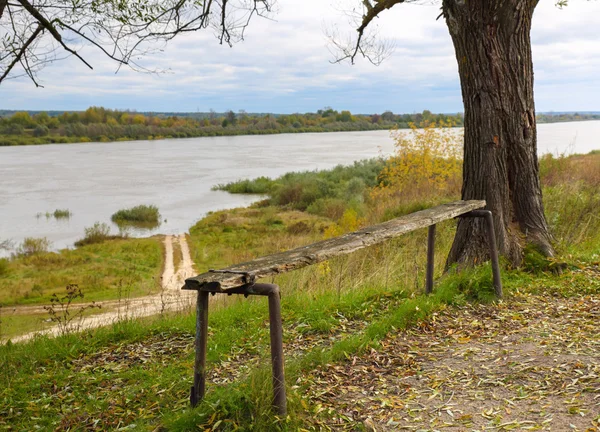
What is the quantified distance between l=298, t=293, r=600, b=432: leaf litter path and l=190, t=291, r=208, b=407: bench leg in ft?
2.28

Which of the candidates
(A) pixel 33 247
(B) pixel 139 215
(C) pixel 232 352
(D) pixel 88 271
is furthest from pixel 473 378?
(B) pixel 139 215

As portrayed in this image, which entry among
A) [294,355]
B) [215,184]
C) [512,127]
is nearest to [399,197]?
[512,127]

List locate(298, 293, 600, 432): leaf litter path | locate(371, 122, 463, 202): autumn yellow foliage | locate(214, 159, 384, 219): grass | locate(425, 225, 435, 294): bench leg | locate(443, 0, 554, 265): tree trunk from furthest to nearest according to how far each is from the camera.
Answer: locate(214, 159, 384, 219): grass < locate(371, 122, 463, 202): autumn yellow foliage < locate(443, 0, 554, 265): tree trunk < locate(425, 225, 435, 294): bench leg < locate(298, 293, 600, 432): leaf litter path

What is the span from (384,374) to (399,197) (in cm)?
1243

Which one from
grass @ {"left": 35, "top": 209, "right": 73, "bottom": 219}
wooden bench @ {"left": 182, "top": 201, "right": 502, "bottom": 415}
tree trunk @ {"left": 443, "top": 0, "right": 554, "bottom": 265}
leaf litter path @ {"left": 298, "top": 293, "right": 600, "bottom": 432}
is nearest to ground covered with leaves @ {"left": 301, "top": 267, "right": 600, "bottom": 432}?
leaf litter path @ {"left": 298, "top": 293, "right": 600, "bottom": 432}

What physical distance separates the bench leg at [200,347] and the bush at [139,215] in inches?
1338

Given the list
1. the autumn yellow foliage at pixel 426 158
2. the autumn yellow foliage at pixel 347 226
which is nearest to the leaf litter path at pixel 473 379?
the autumn yellow foliage at pixel 347 226

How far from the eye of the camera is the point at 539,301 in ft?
18.7

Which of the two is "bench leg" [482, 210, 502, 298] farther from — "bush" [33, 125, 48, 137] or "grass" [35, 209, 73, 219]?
"bush" [33, 125, 48, 137]

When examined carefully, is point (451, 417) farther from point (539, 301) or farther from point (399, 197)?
point (399, 197)

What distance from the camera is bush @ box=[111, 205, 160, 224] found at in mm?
36844

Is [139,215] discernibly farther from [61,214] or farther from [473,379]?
[473,379]

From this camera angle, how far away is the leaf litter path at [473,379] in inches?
130

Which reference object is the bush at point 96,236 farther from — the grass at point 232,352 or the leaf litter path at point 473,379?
the leaf litter path at point 473,379
